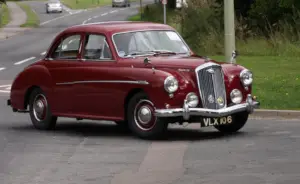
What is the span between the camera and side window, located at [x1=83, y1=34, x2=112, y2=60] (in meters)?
15.3

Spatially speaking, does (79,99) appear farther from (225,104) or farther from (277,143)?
(277,143)

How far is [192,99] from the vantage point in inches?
555

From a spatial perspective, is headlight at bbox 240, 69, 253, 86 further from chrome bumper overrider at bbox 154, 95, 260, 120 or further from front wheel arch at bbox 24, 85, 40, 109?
front wheel arch at bbox 24, 85, 40, 109

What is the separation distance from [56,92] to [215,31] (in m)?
22.7

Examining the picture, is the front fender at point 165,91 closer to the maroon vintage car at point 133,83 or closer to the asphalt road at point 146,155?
the maroon vintage car at point 133,83

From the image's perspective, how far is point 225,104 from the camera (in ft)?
47.4

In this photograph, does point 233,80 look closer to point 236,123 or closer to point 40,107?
point 236,123

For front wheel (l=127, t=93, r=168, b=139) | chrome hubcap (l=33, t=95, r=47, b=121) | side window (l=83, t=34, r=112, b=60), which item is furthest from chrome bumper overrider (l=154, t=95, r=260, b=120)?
chrome hubcap (l=33, t=95, r=47, b=121)

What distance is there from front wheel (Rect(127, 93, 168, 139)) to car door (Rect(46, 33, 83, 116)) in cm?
136

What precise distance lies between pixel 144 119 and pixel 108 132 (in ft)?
5.31

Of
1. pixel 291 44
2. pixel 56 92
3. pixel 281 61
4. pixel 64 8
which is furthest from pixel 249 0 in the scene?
pixel 64 8

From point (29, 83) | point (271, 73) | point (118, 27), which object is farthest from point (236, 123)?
point (271, 73)

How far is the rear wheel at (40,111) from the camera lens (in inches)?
637

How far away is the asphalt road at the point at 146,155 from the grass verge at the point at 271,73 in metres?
2.26
